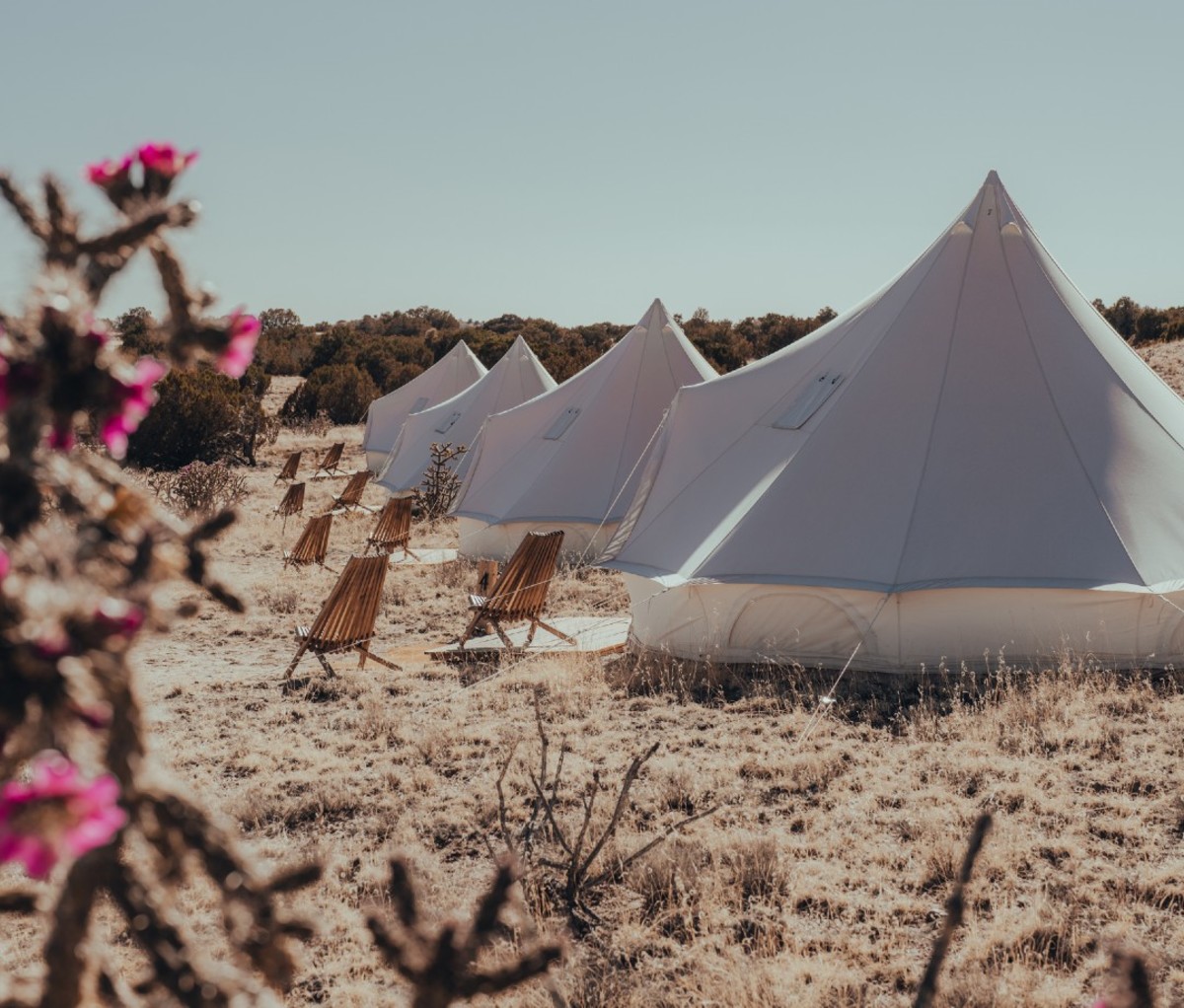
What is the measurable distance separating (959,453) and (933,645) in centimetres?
121

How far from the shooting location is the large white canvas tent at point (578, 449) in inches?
453

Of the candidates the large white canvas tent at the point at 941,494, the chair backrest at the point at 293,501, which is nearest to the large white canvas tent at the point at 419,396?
the chair backrest at the point at 293,501

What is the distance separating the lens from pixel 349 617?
24.7 feet

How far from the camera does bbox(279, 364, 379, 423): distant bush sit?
2941 centimetres

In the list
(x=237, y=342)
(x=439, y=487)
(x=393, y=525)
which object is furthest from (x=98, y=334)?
(x=439, y=487)

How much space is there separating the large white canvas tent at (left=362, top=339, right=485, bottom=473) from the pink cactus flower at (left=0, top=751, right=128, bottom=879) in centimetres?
2119

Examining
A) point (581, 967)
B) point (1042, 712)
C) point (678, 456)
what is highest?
point (678, 456)

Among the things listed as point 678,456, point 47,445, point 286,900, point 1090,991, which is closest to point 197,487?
Result: point 678,456

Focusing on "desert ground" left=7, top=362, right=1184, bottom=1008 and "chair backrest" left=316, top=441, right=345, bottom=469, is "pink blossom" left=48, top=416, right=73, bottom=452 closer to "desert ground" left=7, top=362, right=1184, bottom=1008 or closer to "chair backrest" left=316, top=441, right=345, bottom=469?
"desert ground" left=7, top=362, right=1184, bottom=1008

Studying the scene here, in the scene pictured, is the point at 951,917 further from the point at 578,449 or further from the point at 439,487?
the point at 439,487

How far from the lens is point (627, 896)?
4.02 metres

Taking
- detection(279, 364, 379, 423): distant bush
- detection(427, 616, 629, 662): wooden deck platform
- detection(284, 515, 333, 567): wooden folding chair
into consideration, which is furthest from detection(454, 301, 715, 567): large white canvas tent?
detection(279, 364, 379, 423): distant bush

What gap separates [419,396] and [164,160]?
70.8 ft

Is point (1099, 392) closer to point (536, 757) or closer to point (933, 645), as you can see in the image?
point (933, 645)
